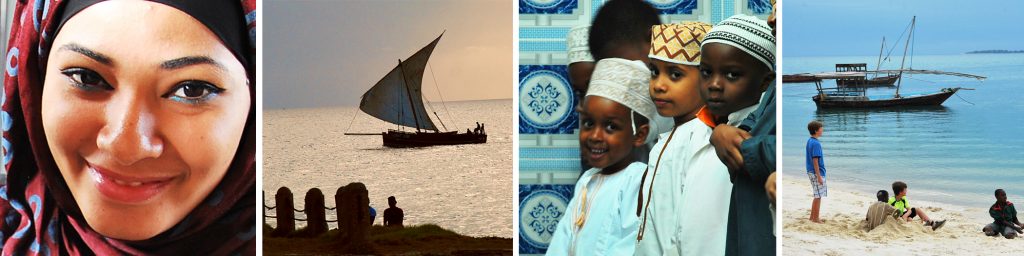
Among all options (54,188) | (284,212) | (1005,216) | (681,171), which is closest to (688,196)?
(681,171)

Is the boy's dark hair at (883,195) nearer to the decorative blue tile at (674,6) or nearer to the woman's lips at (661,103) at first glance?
the woman's lips at (661,103)

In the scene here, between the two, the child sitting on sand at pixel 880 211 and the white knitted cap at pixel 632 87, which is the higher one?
the white knitted cap at pixel 632 87

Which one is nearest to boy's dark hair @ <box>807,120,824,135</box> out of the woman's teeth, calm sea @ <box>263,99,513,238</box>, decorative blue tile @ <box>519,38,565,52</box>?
decorative blue tile @ <box>519,38,565,52</box>

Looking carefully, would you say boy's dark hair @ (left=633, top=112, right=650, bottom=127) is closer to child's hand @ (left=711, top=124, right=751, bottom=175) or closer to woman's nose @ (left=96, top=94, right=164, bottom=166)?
child's hand @ (left=711, top=124, right=751, bottom=175)

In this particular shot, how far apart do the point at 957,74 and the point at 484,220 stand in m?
2.54

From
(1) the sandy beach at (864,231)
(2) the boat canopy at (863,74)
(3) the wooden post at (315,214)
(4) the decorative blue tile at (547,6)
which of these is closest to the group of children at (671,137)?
(4) the decorative blue tile at (547,6)

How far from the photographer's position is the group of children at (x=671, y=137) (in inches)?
192

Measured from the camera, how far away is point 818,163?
201 inches

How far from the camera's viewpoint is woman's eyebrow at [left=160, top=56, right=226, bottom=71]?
4.94 metres

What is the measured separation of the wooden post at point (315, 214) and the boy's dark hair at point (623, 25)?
1.80m

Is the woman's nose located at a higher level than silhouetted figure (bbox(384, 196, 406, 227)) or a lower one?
higher

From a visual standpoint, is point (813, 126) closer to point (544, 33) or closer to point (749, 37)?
point (749, 37)

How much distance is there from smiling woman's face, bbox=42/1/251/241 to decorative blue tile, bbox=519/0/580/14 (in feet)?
4.43

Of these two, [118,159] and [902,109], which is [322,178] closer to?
[118,159]
